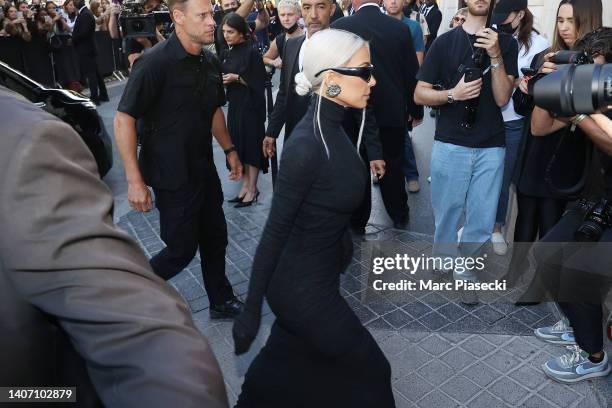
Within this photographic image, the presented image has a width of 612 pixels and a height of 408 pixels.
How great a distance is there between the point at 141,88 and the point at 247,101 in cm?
292

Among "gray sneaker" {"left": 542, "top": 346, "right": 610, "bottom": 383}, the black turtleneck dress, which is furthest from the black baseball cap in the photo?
"gray sneaker" {"left": 542, "top": 346, "right": 610, "bottom": 383}

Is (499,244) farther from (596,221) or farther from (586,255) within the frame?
(596,221)

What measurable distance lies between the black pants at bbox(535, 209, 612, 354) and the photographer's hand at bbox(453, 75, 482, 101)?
3.31 feet

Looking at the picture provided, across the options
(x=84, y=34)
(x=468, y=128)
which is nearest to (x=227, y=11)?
(x=468, y=128)

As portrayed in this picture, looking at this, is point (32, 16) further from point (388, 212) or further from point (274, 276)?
point (274, 276)

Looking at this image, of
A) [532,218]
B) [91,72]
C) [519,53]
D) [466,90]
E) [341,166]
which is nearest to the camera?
[341,166]

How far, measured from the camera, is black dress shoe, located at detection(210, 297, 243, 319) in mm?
3955

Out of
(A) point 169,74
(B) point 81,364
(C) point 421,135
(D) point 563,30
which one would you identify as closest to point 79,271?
(B) point 81,364

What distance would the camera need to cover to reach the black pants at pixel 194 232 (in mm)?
3535

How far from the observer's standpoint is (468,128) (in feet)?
12.9

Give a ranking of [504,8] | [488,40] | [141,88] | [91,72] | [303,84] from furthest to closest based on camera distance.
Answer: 1. [91,72]
2. [504,8]
3. [488,40]
4. [141,88]
5. [303,84]

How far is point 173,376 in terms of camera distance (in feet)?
2.63

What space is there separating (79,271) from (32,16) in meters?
15.1

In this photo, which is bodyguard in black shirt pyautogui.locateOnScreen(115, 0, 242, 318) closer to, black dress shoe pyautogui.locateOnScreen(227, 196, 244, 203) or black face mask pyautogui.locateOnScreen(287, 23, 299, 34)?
black dress shoe pyautogui.locateOnScreen(227, 196, 244, 203)
